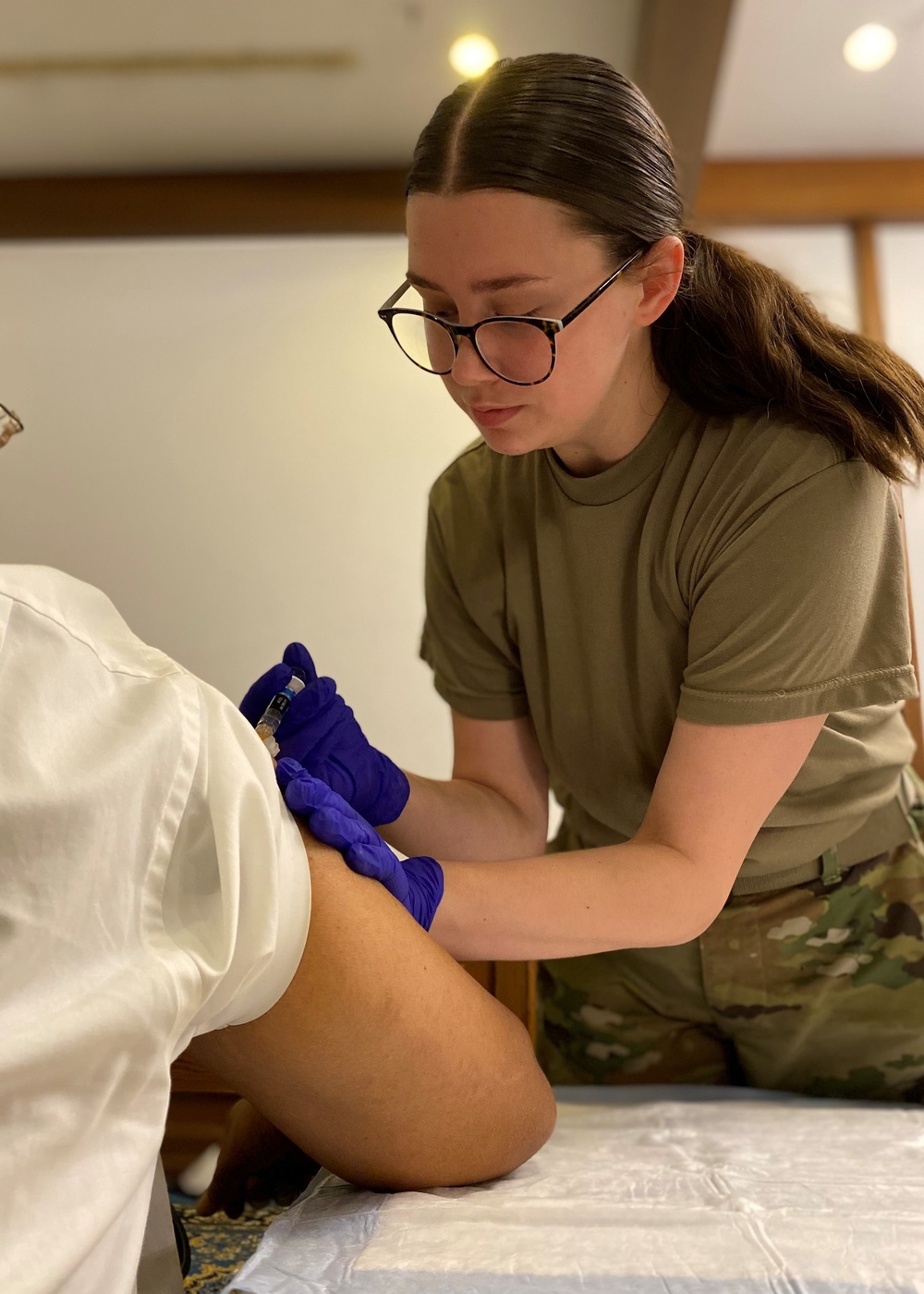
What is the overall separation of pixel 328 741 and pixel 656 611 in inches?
15.5

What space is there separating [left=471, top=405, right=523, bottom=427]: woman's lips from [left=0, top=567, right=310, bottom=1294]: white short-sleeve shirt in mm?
488

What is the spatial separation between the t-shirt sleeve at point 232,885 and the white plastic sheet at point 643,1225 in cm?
19

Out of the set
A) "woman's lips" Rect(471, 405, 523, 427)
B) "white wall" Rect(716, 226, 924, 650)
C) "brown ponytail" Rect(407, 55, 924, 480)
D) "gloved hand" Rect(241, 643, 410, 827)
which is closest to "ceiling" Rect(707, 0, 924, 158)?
"white wall" Rect(716, 226, 924, 650)

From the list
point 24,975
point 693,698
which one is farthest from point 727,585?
point 24,975

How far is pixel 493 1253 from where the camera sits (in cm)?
81

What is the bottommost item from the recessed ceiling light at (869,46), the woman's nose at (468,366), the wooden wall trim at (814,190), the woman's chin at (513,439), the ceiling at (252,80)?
the woman's chin at (513,439)

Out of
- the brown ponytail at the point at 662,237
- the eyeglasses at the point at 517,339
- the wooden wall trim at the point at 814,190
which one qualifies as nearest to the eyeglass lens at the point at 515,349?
the eyeglasses at the point at 517,339

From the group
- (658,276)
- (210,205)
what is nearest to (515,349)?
(658,276)

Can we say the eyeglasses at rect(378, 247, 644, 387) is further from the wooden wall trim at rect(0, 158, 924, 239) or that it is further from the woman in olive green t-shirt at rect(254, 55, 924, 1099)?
the wooden wall trim at rect(0, 158, 924, 239)

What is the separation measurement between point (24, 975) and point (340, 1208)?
0.41 m

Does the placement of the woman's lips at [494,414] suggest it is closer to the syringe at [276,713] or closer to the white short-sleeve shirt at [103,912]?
the syringe at [276,713]

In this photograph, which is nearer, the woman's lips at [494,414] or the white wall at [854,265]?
the woman's lips at [494,414]

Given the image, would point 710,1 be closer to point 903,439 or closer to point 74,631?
point 903,439

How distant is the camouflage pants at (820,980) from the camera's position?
1384 mm
